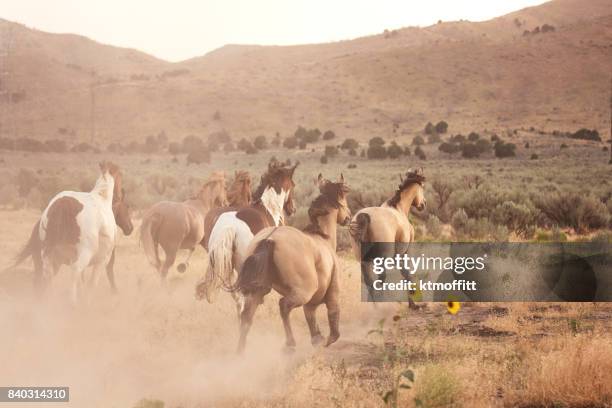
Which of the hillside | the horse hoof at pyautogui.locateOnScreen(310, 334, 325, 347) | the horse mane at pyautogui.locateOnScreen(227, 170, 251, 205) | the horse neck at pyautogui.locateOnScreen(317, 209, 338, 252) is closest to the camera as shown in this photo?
the horse hoof at pyautogui.locateOnScreen(310, 334, 325, 347)

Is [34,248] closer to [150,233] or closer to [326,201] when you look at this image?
[150,233]

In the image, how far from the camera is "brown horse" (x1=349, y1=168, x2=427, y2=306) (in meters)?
10.4

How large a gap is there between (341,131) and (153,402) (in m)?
80.8

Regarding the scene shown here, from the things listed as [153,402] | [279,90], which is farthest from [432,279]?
[279,90]

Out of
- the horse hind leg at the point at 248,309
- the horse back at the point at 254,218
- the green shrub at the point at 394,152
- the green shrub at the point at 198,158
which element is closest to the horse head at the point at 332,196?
the horse back at the point at 254,218

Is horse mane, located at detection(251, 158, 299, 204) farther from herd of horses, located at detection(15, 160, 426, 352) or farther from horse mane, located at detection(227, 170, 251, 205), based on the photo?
horse mane, located at detection(227, 170, 251, 205)

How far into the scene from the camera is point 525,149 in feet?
181

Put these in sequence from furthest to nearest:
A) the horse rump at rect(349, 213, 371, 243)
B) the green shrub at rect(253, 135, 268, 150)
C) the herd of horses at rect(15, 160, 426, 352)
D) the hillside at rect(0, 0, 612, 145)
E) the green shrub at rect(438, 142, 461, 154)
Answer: the hillside at rect(0, 0, 612, 145)
the green shrub at rect(253, 135, 268, 150)
the green shrub at rect(438, 142, 461, 154)
the horse rump at rect(349, 213, 371, 243)
the herd of horses at rect(15, 160, 426, 352)

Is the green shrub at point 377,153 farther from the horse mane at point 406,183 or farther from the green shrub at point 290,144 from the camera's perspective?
the horse mane at point 406,183

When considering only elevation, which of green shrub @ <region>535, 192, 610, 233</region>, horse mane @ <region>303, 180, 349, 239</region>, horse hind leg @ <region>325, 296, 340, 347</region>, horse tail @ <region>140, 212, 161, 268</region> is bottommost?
green shrub @ <region>535, 192, 610, 233</region>

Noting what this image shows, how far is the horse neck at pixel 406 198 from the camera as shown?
444 inches

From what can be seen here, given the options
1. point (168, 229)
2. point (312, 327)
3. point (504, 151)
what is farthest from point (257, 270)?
point (504, 151)

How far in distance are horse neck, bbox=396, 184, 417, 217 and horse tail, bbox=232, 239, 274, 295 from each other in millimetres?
4525

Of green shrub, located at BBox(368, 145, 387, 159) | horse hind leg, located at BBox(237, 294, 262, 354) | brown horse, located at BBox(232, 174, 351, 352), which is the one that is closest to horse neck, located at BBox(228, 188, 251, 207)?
brown horse, located at BBox(232, 174, 351, 352)
